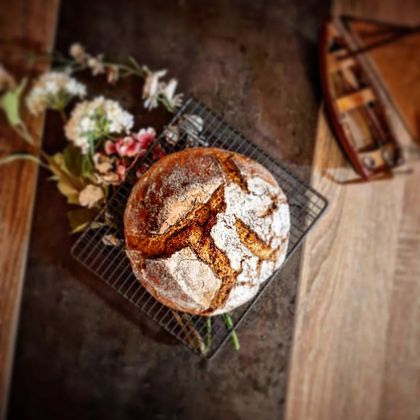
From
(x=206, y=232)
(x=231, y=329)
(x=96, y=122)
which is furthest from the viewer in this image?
(x=96, y=122)

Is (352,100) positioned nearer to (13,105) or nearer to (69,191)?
(69,191)

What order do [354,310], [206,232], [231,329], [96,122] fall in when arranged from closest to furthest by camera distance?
[206,232] → [231,329] → [96,122] → [354,310]

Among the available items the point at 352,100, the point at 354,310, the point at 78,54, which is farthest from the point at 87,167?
the point at 354,310

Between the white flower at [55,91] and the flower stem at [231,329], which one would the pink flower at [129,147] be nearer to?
the white flower at [55,91]

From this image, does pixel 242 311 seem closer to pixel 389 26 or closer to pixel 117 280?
pixel 117 280

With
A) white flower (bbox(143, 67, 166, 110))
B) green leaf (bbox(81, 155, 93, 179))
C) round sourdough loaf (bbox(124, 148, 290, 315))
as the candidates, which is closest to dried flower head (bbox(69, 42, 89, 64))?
white flower (bbox(143, 67, 166, 110))

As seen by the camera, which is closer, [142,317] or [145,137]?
[145,137]

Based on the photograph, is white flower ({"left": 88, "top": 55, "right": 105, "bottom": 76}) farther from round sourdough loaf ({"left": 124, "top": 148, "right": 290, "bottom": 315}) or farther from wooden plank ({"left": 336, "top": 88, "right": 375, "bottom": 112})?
wooden plank ({"left": 336, "top": 88, "right": 375, "bottom": 112})
